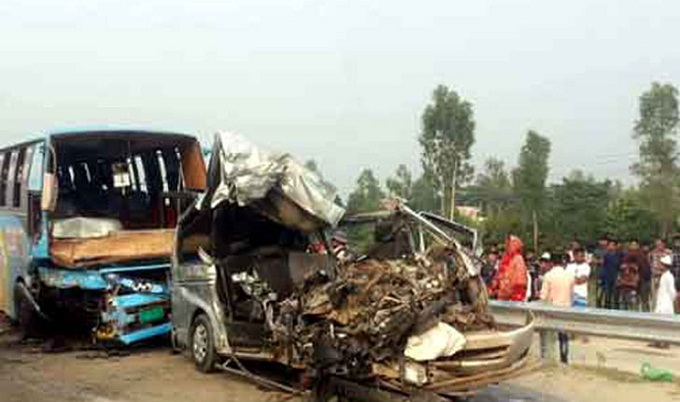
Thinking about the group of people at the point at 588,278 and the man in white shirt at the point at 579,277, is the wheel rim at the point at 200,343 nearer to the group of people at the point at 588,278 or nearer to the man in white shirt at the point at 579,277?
the group of people at the point at 588,278

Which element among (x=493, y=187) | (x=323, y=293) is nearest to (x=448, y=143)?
(x=493, y=187)

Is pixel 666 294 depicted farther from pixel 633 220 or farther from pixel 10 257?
pixel 633 220

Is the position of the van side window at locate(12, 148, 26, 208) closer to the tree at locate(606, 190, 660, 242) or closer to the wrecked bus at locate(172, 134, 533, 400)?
the wrecked bus at locate(172, 134, 533, 400)

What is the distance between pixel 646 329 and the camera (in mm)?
9156

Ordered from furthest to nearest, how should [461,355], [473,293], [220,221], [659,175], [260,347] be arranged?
1. [659,175]
2. [220,221]
3. [260,347]
4. [473,293]
5. [461,355]

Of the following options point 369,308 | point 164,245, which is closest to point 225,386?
point 369,308

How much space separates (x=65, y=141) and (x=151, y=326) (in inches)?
115

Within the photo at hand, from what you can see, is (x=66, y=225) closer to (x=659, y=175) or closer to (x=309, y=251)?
(x=309, y=251)

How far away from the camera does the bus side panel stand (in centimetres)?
1304

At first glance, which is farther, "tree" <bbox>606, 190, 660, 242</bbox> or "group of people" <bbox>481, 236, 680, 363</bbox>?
"tree" <bbox>606, 190, 660, 242</bbox>

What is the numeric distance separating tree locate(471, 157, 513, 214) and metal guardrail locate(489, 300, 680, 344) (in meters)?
67.9

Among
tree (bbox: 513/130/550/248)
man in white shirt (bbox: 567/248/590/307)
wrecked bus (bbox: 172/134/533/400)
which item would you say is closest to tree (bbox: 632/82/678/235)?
tree (bbox: 513/130/550/248)

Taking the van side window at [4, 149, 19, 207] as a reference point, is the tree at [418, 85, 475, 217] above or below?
above

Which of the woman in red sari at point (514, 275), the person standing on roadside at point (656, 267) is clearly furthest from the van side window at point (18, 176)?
the person standing on roadside at point (656, 267)
